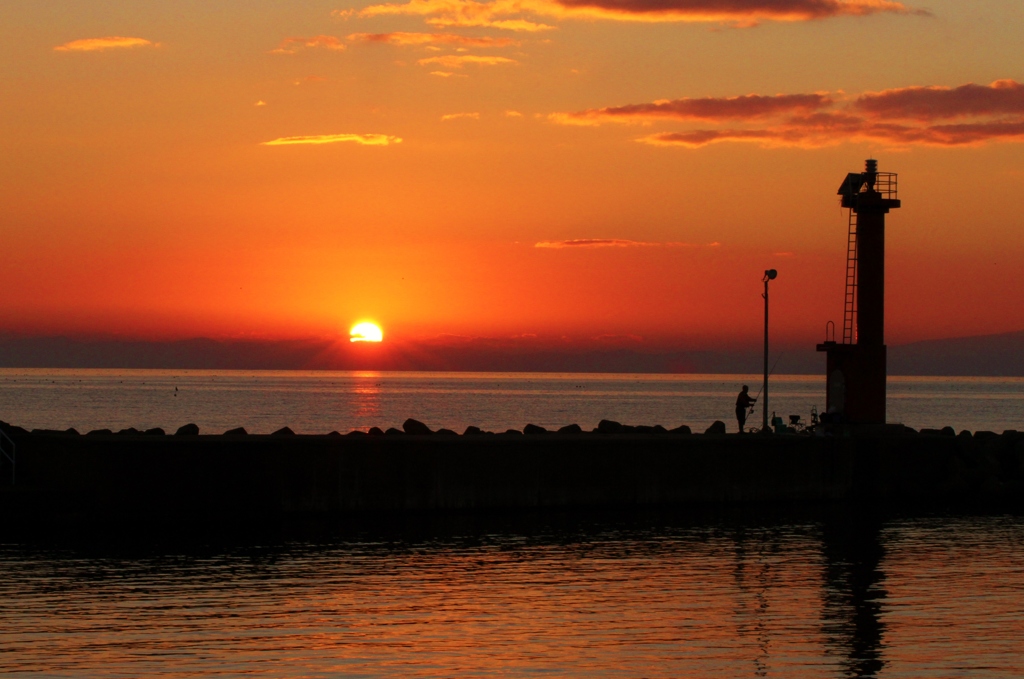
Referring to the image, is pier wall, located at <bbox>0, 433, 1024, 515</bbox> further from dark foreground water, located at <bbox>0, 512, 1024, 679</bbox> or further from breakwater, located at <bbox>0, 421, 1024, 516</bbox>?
dark foreground water, located at <bbox>0, 512, 1024, 679</bbox>

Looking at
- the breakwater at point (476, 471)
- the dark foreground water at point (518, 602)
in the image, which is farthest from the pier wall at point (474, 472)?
the dark foreground water at point (518, 602)

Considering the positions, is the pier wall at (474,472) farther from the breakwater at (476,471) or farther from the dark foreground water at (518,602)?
the dark foreground water at (518,602)

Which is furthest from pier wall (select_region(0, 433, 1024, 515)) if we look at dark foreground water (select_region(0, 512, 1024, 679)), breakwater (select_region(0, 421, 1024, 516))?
dark foreground water (select_region(0, 512, 1024, 679))

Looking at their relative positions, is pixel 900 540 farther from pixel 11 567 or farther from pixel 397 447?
pixel 11 567

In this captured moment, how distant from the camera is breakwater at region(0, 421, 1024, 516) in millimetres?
27641

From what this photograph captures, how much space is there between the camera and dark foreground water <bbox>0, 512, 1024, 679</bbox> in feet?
51.1

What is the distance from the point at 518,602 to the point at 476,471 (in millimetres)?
10829

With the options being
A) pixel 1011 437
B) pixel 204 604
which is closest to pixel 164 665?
pixel 204 604

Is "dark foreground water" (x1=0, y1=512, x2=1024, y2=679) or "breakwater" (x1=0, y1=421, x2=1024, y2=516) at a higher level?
"breakwater" (x1=0, y1=421, x2=1024, y2=516)

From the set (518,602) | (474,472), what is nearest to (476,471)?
(474,472)

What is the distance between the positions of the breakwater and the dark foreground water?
1.41 metres

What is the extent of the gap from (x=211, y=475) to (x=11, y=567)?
6233mm

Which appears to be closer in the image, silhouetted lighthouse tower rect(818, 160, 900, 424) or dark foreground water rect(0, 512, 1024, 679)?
dark foreground water rect(0, 512, 1024, 679)

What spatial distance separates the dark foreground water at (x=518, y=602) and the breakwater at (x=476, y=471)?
4.62 feet
